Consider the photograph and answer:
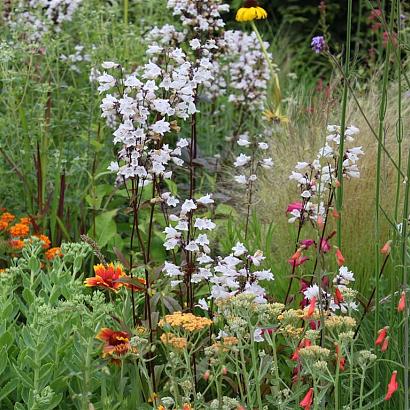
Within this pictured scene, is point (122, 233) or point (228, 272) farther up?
point (228, 272)

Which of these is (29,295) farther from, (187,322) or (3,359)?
(187,322)

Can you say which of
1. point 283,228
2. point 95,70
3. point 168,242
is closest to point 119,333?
point 168,242

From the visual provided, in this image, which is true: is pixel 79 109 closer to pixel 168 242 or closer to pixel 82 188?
pixel 82 188

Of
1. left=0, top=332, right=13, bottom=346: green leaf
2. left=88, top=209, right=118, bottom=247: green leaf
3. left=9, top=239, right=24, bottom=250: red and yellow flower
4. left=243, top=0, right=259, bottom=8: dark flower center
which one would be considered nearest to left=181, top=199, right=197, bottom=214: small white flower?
left=0, top=332, right=13, bottom=346: green leaf

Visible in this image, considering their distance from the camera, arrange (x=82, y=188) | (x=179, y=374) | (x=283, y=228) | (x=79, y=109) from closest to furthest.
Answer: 1. (x=179, y=374)
2. (x=283, y=228)
3. (x=82, y=188)
4. (x=79, y=109)

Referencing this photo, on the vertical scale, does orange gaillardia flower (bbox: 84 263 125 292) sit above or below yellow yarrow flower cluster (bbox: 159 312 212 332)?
below

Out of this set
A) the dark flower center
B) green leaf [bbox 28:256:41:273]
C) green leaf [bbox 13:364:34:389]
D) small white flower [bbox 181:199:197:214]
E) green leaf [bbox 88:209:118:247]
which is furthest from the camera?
the dark flower center

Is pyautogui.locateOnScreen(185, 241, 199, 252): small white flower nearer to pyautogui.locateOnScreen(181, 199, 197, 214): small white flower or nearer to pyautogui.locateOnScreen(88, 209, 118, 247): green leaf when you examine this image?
pyautogui.locateOnScreen(181, 199, 197, 214): small white flower

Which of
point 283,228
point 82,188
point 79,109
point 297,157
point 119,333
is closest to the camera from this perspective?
point 119,333

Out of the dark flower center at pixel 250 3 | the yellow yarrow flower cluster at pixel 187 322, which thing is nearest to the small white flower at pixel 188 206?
the yellow yarrow flower cluster at pixel 187 322

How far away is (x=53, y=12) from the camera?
18.8 ft

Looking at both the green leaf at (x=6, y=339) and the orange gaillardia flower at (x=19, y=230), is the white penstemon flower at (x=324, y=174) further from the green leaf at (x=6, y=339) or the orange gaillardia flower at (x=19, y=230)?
the orange gaillardia flower at (x=19, y=230)

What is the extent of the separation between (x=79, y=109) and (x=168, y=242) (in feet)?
9.41

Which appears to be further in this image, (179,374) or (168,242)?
(179,374)
